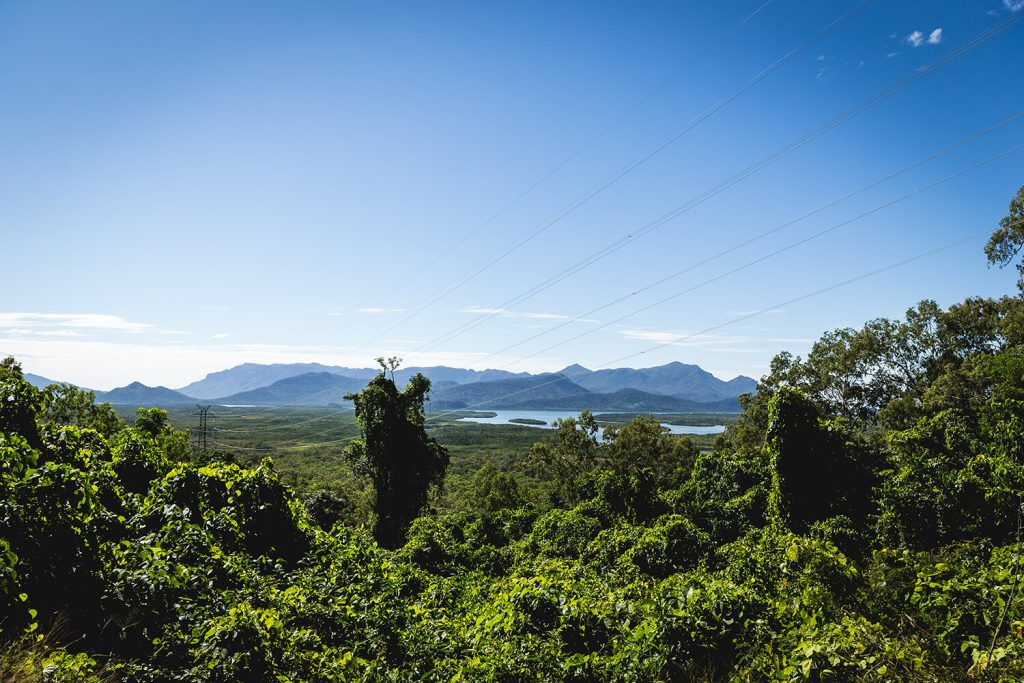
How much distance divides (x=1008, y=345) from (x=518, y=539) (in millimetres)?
31556

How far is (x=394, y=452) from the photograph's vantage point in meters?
28.8

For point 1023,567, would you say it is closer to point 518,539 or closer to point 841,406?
point 518,539

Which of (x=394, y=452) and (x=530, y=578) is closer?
(x=530, y=578)

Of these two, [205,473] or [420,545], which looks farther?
[420,545]

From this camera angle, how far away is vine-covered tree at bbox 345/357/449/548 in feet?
93.8

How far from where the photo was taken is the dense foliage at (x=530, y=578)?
16.7 ft

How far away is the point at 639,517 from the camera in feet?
69.6

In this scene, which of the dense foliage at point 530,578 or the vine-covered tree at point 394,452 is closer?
the dense foliage at point 530,578

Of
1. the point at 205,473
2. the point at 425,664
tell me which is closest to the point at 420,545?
the point at 205,473

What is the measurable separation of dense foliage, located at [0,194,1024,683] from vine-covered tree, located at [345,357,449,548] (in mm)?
10303

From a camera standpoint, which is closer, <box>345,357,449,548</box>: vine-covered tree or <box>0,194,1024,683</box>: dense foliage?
<box>0,194,1024,683</box>: dense foliage

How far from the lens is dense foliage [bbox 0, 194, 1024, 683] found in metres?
5.09

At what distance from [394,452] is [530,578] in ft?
68.1

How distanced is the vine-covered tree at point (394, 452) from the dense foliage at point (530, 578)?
10.3 metres
